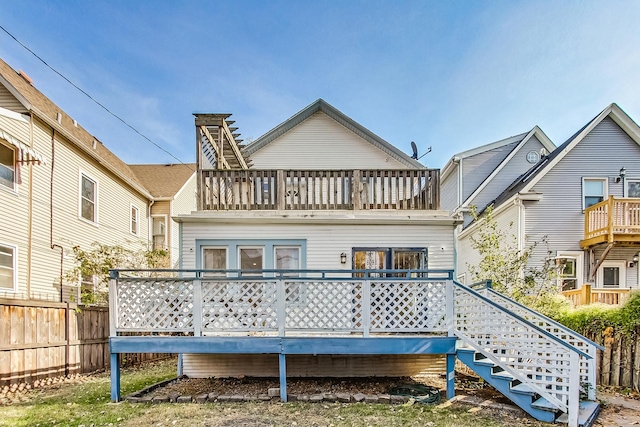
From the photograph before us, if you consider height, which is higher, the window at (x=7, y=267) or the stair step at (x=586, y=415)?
the window at (x=7, y=267)

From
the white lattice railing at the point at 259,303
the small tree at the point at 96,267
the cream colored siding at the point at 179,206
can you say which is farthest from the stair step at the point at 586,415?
the cream colored siding at the point at 179,206

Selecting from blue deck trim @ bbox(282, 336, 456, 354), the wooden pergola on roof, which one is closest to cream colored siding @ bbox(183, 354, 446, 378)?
blue deck trim @ bbox(282, 336, 456, 354)

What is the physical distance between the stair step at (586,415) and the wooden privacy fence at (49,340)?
9894 millimetres

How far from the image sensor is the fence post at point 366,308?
627 cm

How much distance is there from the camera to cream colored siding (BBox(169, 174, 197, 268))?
17.1 metres

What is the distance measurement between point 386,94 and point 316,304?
1357 centimetres

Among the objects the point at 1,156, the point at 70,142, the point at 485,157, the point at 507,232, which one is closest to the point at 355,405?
the point at 507,232

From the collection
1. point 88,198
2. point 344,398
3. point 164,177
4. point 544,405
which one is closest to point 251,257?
point 344,398

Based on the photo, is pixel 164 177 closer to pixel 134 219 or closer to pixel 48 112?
pixel 134 219

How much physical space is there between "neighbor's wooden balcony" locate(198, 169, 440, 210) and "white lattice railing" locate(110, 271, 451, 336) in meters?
2.30

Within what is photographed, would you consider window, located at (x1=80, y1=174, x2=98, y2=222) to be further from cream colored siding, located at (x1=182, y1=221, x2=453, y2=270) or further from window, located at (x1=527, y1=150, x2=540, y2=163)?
window, located at (x1=527, y1=150, x2=540, y2=163)

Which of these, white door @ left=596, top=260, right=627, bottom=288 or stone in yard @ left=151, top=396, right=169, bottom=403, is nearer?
stone in yard @ left=151, top=396, right=169, bottom=403

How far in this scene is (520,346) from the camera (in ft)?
18.8

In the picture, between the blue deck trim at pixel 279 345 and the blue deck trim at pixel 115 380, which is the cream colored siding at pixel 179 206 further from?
the blue deck trim at pixel 279 345
